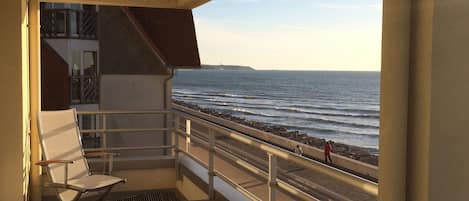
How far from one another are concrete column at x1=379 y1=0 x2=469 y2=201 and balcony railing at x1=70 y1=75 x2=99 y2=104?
13.8m

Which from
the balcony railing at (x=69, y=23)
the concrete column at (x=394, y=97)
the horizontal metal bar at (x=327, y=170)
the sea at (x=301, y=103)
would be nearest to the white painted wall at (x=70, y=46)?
the balcony railing at (x=69, y=23)

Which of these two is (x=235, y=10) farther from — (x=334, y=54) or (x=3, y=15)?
(x=3, y=15)

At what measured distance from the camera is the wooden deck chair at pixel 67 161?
4023 millimetres

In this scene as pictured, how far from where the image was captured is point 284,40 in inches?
1895

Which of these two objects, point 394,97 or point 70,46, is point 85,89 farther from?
point 394,97

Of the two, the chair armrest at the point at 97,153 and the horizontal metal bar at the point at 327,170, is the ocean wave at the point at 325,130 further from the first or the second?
the horizontal metal bar at the point at 327,170

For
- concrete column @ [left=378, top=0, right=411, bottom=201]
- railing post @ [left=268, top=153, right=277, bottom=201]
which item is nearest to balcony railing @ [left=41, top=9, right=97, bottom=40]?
railing post @ [left=268, top=153, right=277, bottom=201]

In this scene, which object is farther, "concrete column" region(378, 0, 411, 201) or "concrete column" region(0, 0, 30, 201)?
"concrete column" region(0, 0, 30, 201)

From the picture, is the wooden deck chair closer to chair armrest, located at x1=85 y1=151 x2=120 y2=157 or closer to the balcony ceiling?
chair armrest, located at x1=85 y1=151 x2=120 y2=157

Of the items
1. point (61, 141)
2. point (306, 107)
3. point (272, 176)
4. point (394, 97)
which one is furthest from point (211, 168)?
point (306, 107)

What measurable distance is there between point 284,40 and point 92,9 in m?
34.4

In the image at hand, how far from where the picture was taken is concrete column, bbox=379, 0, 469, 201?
1.53 meters

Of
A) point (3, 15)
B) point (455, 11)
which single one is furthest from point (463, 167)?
point (3, 15)

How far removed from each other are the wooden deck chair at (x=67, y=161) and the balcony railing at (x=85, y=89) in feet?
33.9
